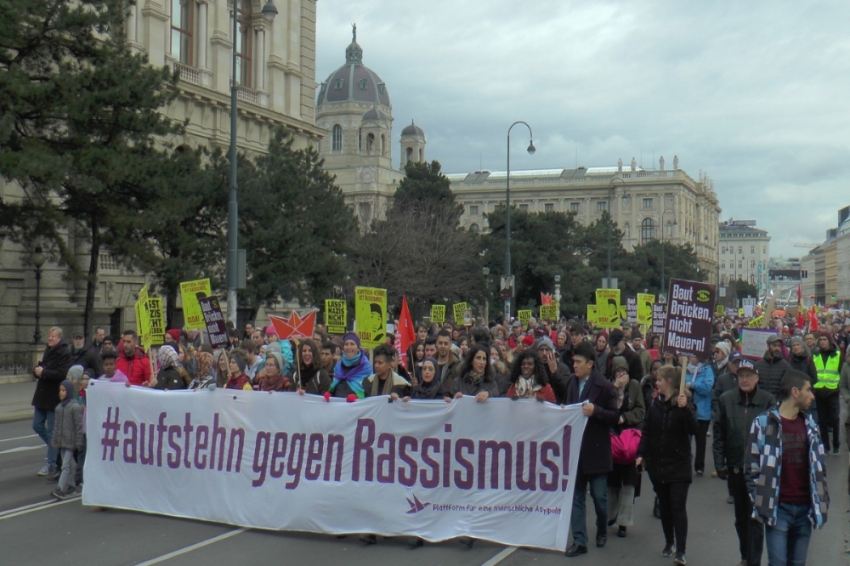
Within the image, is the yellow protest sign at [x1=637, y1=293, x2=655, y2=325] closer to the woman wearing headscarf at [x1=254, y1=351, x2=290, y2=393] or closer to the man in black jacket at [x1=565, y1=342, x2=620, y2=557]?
the woman wearing headscarf at [x1=254, y1=351, x2=290, y2=393]

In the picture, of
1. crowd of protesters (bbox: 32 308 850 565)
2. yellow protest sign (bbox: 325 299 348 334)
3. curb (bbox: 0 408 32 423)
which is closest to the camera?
crowd of protesters (bbox: 32 308 850 565)

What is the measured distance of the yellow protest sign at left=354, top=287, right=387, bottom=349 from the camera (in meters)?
14.4

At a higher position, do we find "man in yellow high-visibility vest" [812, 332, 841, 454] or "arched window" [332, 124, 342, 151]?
"arched window" [332, 124, 342, 151]

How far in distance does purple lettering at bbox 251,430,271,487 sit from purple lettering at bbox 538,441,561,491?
7.70ft

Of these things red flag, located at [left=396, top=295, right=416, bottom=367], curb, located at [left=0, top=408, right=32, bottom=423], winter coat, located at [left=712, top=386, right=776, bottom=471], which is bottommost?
curb, located at [left=0, top=408, right=32, bottom=423]

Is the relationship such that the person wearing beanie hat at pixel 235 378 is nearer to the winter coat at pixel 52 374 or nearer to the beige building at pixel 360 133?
the winter coat at pixel 52 374

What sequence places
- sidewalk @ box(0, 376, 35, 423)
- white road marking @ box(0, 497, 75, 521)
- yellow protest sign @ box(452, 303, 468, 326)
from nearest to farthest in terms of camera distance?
white road marking @ box(0, 497, 75, 521) → sidewalk @ box(0, 376, 35, 423) → yellow protest sign @ box(452, 303, 468, 326)

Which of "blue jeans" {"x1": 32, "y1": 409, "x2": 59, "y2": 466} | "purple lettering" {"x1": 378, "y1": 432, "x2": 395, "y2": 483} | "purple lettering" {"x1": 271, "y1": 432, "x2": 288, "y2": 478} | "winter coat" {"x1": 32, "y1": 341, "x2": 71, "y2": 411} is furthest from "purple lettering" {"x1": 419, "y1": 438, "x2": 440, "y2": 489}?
"blue jeans" {"x1": 32, "y1": 409, "x2": 59, "y2": 466}

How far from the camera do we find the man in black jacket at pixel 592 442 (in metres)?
7.63

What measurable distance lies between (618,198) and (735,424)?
124651 millimetres

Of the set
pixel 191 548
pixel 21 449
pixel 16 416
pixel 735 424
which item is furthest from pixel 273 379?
pixel 16 416

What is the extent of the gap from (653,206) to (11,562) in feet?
413

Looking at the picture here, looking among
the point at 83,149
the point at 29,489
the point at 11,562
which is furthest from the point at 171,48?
the point at 11,562

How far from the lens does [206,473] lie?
8594 mm
